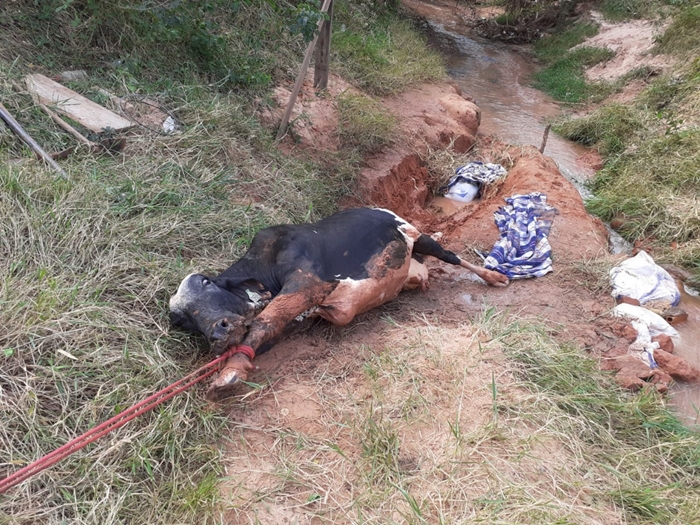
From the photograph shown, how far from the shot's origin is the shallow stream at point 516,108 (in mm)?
3986

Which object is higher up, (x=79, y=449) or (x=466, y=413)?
(x=466, y=413)

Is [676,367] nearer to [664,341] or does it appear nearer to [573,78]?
[664,341]

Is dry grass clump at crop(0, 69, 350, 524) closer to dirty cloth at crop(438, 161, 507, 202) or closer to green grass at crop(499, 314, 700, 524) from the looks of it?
green grass at crop(499, 314, 700, 524)

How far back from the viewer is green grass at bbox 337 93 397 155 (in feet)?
18.8

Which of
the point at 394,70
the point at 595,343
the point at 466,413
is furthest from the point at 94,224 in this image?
the point at 394,70

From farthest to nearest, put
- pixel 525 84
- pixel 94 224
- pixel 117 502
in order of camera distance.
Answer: pixel 525 84 → pixel 94 224 → pixel 117 502

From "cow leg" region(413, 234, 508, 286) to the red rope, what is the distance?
5.82 feet

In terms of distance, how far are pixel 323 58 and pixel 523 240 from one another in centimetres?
316

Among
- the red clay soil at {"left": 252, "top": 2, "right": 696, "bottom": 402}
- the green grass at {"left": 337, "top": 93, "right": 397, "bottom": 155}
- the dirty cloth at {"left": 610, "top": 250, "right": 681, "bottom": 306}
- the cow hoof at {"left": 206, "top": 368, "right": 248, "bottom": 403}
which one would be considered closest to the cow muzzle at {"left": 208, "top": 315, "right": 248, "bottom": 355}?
the cow hoof at {"left": 206, "top": 368, "right": 248, "bottom": 403}

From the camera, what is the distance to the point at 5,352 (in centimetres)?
221

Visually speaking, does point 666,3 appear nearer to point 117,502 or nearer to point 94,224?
point 94,224

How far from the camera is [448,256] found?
3963mm

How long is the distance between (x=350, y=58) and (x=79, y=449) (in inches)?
259

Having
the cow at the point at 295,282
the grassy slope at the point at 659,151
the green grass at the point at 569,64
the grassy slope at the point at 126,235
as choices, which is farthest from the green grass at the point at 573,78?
the cow at the point at 295,282
